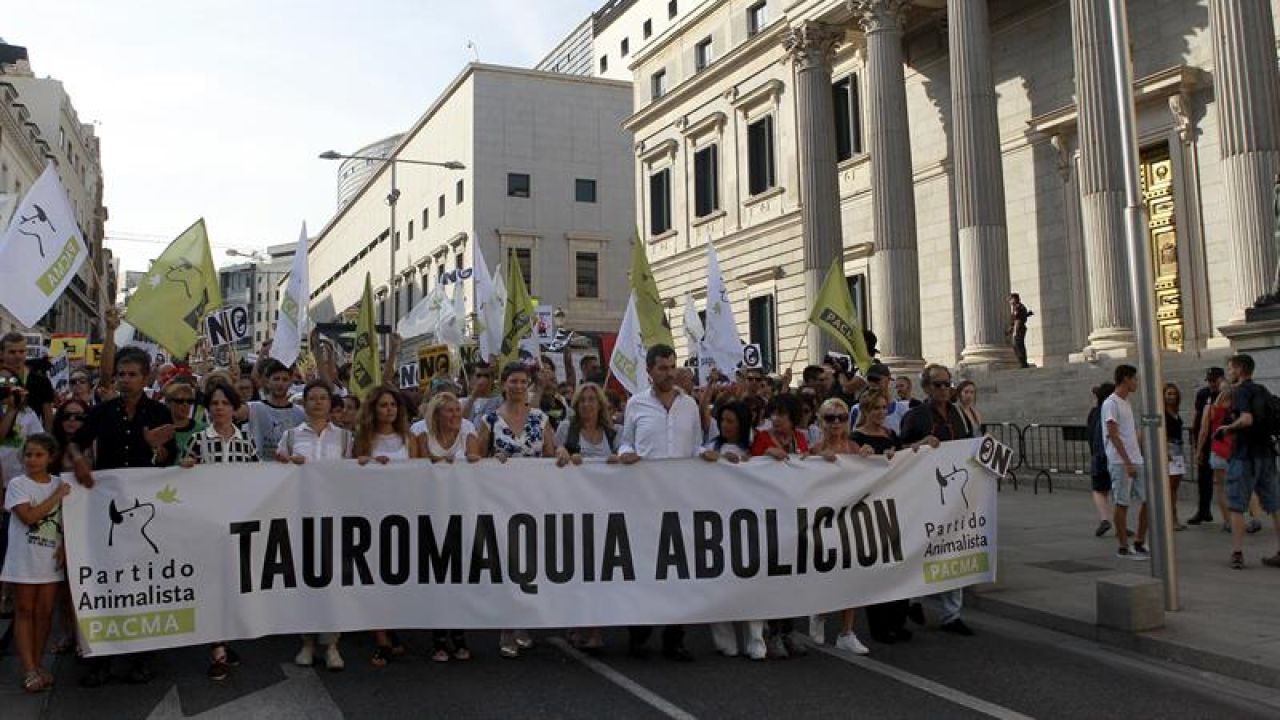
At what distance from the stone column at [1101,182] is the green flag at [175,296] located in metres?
15.6

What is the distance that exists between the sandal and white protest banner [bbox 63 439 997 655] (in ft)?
1.18

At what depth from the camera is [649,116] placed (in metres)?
39.3

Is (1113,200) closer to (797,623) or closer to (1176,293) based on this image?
(1176,293)

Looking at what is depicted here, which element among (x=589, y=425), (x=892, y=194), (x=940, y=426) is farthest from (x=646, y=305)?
(x=892, y=194)

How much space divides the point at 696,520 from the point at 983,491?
2.51 meters

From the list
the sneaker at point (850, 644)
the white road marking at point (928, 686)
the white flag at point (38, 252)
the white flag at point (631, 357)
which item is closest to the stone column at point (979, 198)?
the white flag at point (631, 357)

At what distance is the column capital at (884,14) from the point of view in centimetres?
2394

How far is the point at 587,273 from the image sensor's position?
185ft

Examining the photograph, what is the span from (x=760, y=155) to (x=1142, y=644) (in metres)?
27.4

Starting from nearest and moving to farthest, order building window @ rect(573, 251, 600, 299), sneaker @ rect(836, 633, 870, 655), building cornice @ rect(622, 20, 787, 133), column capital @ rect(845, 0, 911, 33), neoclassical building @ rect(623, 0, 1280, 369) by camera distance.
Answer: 1. sneaker @ rect(836, 633, 870, 655)
2. neoclassical building @ rect(623, 0, 1280, 369)
3. column capital @ rect(845, 0, 911, 33)
4. building cornice @ rect(622, 20, 787, 133)
5. building window @ rect(573, 251, 600, 299)

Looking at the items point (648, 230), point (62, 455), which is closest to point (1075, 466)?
point (62, 455)

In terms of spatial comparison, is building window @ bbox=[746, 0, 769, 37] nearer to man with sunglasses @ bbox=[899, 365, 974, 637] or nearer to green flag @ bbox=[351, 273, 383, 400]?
green flag @ bbox=[351, 273, 383, 400]

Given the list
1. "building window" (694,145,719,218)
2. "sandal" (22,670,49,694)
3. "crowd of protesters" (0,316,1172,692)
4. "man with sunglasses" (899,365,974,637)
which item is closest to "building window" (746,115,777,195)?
"building window" (694,145,719,218)

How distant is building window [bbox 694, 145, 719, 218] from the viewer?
115 feet
